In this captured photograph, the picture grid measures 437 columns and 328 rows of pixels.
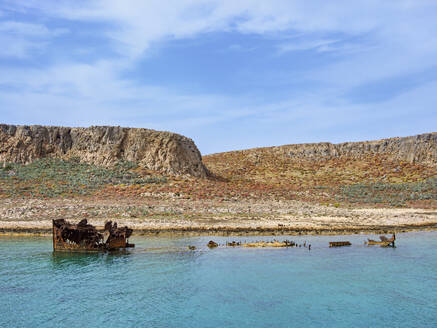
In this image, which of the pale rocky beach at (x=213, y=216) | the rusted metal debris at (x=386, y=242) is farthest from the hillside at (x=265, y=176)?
the rusted metal debris at (x=386, y=242)

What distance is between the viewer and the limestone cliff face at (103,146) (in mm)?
63562

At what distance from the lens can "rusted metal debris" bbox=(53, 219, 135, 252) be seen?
86.6 feet

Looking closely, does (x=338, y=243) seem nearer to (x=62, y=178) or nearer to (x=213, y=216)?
(x=213, y=216)

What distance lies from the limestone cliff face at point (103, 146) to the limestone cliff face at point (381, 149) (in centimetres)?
3389

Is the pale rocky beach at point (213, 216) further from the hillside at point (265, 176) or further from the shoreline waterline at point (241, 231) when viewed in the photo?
the hillside at point (265, 176)

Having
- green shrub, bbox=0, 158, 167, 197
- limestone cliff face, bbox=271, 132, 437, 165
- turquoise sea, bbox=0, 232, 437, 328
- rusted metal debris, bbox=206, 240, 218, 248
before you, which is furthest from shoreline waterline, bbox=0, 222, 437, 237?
limestone cliff face, bbox=271, 132, 437, 165

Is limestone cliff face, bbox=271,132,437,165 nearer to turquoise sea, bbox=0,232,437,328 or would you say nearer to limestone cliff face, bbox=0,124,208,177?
limestone cliff face, bbox=0,124,208,177

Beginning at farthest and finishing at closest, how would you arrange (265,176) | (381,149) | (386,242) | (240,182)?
(381,149)
(265,176)
(240,182)
(386,242)

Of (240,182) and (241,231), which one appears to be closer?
(241,231)

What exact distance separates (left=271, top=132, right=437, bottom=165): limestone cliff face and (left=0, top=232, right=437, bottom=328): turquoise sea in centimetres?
6178

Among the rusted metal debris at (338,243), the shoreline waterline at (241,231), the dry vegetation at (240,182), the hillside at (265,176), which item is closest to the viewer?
the rusted metal debris at (338,243)

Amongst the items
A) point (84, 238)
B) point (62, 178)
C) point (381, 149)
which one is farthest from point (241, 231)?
point (381, 149)

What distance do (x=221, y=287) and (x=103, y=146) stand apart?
2011 inches

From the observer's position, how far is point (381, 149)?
8962 cm
